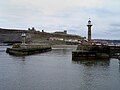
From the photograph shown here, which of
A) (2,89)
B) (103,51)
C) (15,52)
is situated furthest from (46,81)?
(15,52)

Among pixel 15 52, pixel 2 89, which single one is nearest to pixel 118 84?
pixel 2 89

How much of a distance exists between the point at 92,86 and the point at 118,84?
310cm

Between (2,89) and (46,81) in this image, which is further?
(46,81)

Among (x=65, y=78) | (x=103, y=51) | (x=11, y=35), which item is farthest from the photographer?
(x=11, y=35)

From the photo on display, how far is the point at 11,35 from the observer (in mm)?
188500

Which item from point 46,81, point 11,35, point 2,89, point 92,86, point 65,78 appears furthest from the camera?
point 11,35

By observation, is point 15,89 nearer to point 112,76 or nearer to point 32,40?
point 112,76

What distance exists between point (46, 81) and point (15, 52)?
51.0 m

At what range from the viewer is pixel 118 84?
32.3 meters

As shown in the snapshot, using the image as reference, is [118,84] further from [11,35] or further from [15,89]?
[11,35]

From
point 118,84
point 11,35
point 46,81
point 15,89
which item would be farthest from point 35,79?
point 11,35

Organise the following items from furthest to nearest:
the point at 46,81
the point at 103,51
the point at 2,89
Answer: the point at 103,51 < the point at 46,81 < the point at 2,89

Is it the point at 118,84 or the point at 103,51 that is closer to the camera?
the point at 118,84

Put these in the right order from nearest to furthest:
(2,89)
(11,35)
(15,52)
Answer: (2,89) < (15,52) < (11,35)
